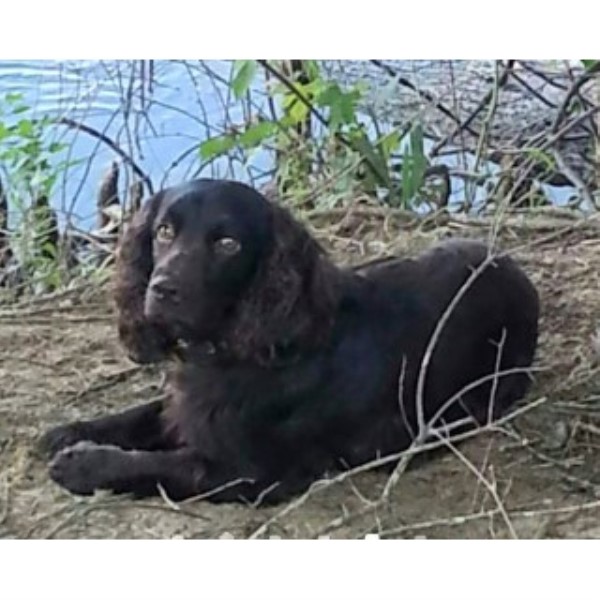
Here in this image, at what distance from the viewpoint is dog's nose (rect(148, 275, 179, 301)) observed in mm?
1822

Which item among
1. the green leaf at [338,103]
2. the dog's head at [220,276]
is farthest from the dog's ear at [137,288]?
the green leaf at [338,103]

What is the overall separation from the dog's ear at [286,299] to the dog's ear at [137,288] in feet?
0.30

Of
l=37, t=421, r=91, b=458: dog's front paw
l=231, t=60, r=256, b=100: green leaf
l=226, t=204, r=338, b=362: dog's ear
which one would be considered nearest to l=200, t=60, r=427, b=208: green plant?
l=231, t=60, r=256, b=100: green leaf

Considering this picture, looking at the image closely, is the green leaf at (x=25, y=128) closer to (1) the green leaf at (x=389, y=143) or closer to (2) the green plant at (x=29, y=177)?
(2) the green plant at (x=29, y=177)

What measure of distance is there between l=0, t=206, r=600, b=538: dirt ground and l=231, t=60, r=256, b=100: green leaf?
19cm

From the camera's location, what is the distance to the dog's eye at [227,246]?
1.85 metres

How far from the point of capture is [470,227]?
79.0 inches

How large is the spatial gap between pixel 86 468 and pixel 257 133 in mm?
449

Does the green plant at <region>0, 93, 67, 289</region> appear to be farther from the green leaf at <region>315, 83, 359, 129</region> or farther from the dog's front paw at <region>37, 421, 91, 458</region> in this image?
the green leaf at <region>315, 83, 359, 129</region>

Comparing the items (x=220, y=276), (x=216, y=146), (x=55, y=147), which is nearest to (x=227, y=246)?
(x=220, y=276)
